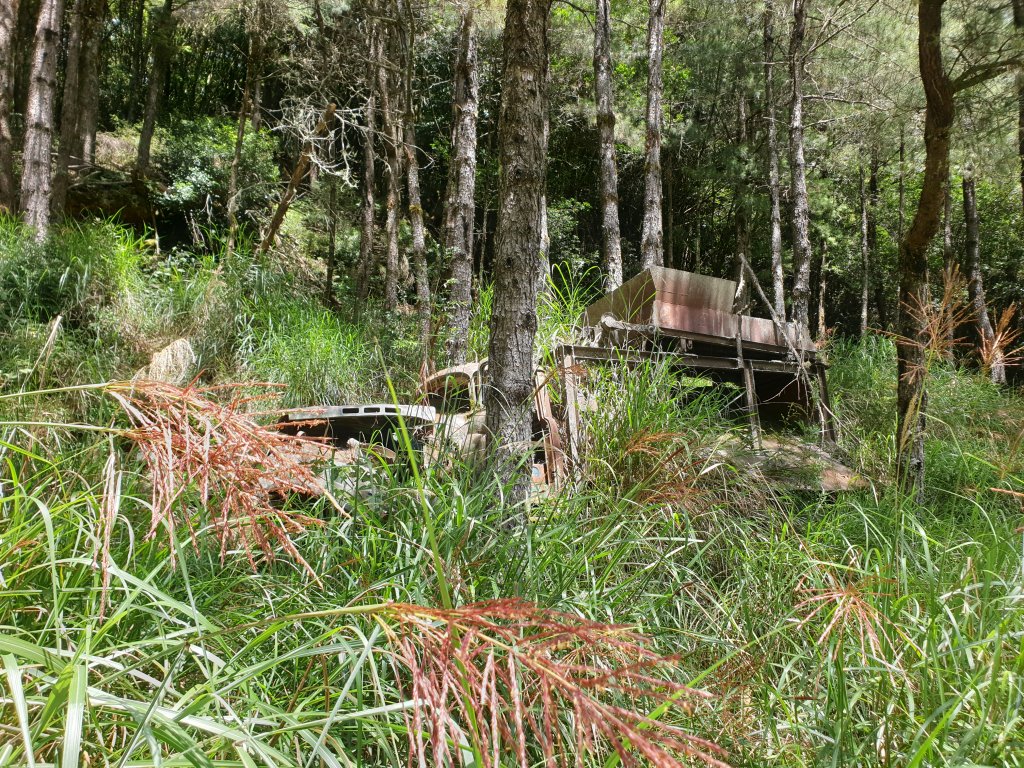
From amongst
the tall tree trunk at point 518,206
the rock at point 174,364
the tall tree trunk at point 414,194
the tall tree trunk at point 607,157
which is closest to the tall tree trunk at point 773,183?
the tall tree trunk at point 607,157

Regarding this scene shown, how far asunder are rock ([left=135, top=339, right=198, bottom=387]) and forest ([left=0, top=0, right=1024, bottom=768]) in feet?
0.15

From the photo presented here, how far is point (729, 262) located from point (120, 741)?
23335mm

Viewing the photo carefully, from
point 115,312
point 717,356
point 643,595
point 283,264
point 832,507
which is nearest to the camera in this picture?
point 643,595

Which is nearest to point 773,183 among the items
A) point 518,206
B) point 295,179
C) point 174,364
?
point 295,179

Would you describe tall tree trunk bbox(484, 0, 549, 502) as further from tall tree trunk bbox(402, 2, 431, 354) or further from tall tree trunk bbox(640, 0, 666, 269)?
tall tree trunk bbox(640, 0, 666, 269)

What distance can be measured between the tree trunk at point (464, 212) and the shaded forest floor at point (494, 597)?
11.4 ft

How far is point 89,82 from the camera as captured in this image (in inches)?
528

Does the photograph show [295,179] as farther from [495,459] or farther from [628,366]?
[495,459]

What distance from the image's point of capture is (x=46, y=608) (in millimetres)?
1543

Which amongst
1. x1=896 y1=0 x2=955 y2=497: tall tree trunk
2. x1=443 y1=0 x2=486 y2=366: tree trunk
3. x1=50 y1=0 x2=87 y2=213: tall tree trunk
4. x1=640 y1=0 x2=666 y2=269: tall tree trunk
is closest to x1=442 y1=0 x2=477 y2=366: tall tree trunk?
x1=443 y1=0 x2=486 y2=366: tree trunk

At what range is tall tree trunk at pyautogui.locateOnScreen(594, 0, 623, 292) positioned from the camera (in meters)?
10.8

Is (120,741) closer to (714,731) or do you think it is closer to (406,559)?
(406,559)

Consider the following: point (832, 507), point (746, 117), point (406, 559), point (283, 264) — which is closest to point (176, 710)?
point (406, 559)

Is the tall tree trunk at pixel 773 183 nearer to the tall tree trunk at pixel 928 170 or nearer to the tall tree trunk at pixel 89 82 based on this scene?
the tall tree trunk at pixel 928 170
